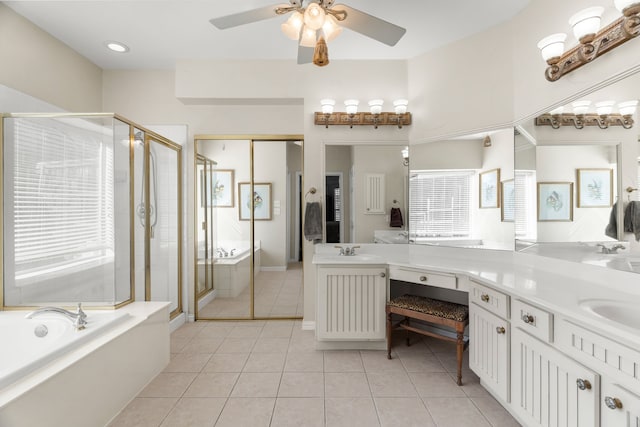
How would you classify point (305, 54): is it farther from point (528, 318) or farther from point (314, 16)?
point (528, 318)

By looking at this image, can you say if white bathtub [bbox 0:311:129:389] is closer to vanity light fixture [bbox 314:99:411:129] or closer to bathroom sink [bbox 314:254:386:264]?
bathroom sink [bbox 314:254:386:264]

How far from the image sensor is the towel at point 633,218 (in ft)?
4.95

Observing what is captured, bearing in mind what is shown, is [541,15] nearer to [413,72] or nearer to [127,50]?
[413,72]

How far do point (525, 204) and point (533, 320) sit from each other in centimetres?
101

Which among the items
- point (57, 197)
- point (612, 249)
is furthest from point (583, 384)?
point (57, 197)

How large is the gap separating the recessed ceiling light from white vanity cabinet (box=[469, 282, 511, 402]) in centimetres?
353

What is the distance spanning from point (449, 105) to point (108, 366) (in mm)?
3139

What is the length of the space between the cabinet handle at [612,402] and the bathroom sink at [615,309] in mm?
346

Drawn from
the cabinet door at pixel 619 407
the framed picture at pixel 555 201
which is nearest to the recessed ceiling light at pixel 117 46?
the framed picture at pixel 555 201

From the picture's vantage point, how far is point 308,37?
1.67 meters

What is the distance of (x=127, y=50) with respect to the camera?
9.31ft

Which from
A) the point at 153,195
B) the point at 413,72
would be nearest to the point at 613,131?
the point at 413,72

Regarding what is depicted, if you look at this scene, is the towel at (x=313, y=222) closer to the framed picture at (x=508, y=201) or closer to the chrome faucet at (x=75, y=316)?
the framed picture at (x=508, y=201)

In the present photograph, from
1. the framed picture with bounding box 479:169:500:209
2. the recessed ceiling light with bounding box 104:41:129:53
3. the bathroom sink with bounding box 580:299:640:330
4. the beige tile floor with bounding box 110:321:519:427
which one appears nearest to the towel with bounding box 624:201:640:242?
the bathroom sink with bounding box 580:299:640:330
